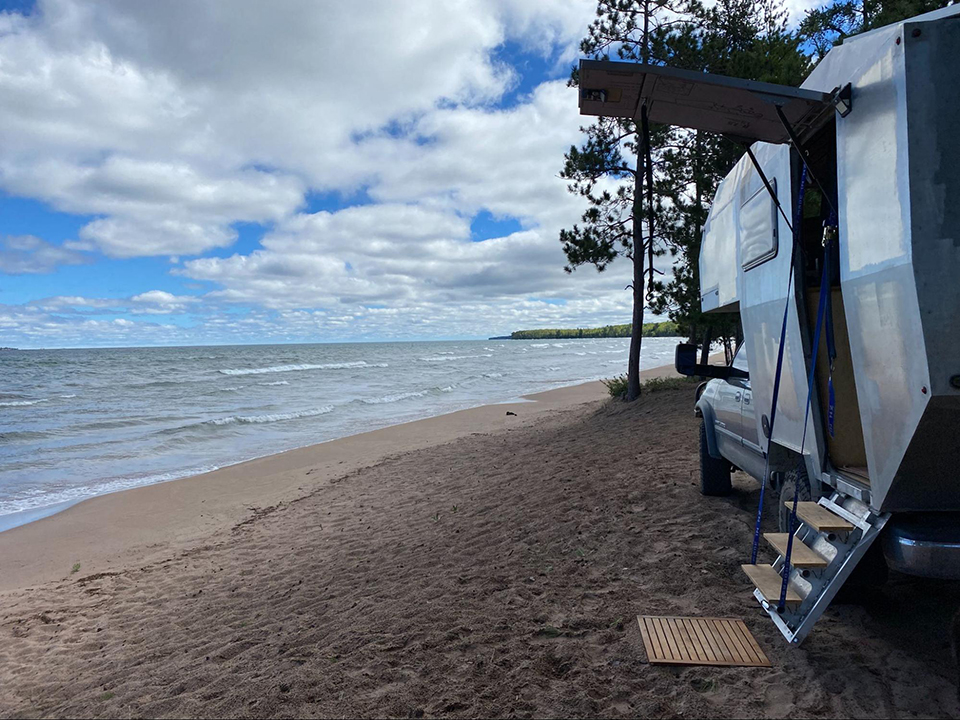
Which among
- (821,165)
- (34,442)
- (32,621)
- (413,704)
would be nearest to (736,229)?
(821,165)

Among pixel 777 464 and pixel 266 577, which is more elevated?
pixel 777 464

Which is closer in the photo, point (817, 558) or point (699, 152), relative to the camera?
point (817, 558)

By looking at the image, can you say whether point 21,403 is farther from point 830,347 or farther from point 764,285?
point 830,347

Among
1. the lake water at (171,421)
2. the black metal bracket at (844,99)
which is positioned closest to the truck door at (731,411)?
the black metal bracket at (844,99)

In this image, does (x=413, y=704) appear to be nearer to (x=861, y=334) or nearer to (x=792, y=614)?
(x=792, y=614)

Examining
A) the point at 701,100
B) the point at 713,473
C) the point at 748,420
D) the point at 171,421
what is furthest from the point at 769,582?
the point at 171,421

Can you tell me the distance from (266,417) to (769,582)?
17.7m

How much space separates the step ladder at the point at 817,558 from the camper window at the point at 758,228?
1.49 metres

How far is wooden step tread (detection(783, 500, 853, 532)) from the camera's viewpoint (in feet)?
9.25

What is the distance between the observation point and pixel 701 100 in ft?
10.5

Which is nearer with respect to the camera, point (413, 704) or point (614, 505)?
point (413, 704)

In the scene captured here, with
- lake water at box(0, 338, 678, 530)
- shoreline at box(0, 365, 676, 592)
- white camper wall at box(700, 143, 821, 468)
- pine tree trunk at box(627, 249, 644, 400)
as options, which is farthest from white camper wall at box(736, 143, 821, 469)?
pine tree trunk at box(627, 249, 644, 400)

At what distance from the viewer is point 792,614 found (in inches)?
116

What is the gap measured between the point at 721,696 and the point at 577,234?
12431 millimetres
